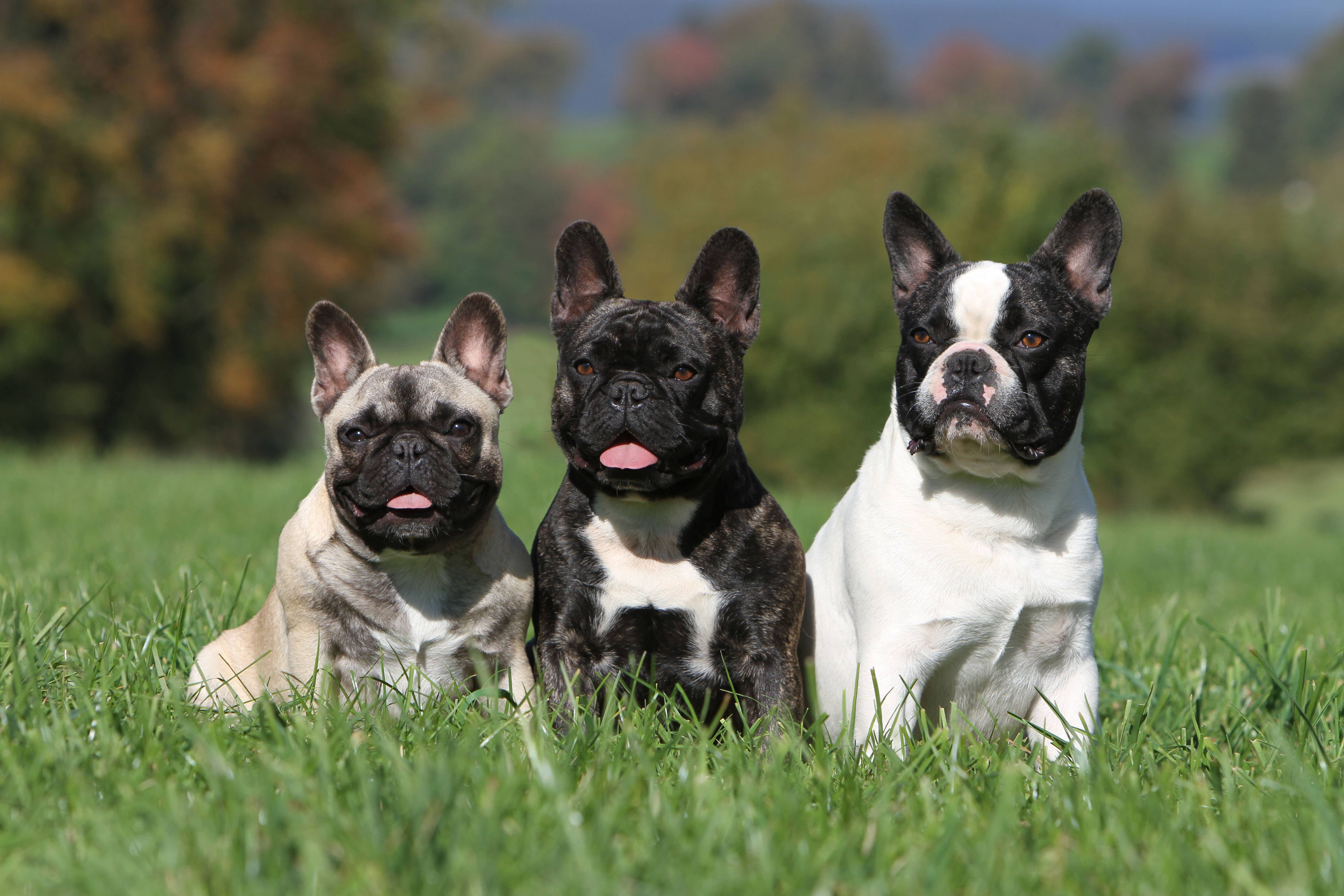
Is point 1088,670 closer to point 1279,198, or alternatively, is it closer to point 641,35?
point 1279,198

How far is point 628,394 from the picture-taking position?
12.2ft

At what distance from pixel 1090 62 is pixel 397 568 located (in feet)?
530

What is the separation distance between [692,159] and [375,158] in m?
21.4

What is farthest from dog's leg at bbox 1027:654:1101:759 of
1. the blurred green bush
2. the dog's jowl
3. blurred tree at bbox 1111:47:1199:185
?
blurred tree at bbox 1111:47:1199:185

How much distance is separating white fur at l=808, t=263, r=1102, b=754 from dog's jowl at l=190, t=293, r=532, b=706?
120 centimetres

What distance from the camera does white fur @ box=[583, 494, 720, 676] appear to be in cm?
382

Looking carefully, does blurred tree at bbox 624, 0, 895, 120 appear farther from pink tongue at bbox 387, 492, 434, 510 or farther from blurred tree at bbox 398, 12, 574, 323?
pink tongue at bbox 387, 492, 434, 510

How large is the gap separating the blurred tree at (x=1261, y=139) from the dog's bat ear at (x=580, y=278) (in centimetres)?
8819

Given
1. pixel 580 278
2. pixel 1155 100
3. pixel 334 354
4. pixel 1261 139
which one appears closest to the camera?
pixel 580 278

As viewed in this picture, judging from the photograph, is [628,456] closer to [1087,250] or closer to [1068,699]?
[1068,699]

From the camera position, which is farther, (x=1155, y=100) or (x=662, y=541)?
(x=1155, y=100)

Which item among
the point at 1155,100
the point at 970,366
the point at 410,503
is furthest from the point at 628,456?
the point at 1155,100

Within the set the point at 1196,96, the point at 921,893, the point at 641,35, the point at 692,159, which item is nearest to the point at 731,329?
the point at 921,893

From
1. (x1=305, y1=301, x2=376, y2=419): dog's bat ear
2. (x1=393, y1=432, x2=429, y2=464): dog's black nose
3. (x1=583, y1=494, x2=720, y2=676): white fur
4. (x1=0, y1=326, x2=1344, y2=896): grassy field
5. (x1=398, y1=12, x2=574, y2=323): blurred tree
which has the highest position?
(x1=398, y1=12, x2=574, y2=323): blurred tree
